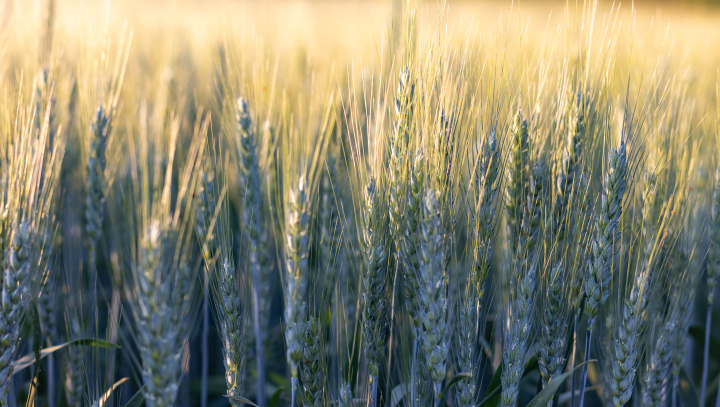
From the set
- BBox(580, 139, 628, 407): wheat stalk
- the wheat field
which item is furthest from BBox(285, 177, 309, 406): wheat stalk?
BBox(580, 139, 628, 407): wheat stalk

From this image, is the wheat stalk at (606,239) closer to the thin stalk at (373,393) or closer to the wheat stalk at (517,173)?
the wheat stalk at (517,173)

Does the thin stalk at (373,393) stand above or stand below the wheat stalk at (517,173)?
below

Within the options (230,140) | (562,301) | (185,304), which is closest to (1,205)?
(185,304)

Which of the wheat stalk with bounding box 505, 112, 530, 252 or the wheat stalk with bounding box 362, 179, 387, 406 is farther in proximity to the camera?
the wheat stalk with bounding box 505, 112, 530, 252

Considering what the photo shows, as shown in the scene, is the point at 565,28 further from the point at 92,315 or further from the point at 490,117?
the point at 92,315

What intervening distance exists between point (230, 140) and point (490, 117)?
100 centimetres

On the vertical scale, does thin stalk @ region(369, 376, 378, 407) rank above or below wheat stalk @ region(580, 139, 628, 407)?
below

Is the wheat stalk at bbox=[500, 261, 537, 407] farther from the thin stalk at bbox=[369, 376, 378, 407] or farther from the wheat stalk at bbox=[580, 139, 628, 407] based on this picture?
the thin stalk at bbox=[369, 376, 378, 407]

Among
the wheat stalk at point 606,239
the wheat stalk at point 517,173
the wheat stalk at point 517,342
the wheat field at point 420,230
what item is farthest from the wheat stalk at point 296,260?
the wheat stalk at point 606,239

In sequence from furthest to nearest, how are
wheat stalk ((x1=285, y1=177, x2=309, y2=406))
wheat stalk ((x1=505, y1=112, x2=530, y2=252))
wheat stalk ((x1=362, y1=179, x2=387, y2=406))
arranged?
wheat stalk ((x1=505, y1=112, x2=530, y2=252)), wheat stalk ((x1=362, y1=179, x2=387, y2=406)), wheat stalk ((x1=285, y1=177, x2=309, y2=406))

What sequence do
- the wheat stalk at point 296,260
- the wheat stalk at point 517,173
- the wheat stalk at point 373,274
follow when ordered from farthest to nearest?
the wheat stalk at point 517,173 → the wheat stalk at point 373,274 → the wheat stalk at point 296,260

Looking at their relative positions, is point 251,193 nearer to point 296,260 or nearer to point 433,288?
point 296,260

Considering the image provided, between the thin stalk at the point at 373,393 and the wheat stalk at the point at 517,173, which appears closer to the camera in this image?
the thin stalk at the point at 373,393

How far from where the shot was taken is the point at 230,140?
1728mm
